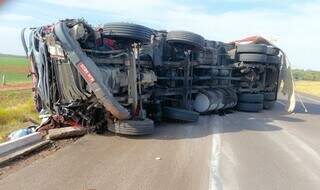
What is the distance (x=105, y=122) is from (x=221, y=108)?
6.33 meters

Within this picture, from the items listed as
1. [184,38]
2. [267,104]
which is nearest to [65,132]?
[184,38]

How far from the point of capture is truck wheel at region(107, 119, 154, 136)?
30.2 ft

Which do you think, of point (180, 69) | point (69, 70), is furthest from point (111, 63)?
point (180, 69)

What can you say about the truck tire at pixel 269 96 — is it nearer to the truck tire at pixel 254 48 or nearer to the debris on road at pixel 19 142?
the truck tire at pixel 254 48

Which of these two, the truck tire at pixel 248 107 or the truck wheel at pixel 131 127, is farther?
the truck tire at pixel 248 107

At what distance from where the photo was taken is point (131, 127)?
9211mm

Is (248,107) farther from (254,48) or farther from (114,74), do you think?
(114,74)

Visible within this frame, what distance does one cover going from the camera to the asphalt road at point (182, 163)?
593cm

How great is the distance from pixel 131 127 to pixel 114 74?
1.09 metres

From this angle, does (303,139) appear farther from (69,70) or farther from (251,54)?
(251,54)

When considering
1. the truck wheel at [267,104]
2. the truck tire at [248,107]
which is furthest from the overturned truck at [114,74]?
the truck wheel at [267,104]

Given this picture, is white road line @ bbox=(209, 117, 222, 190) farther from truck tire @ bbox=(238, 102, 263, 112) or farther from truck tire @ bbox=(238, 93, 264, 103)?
truck tire @ bbox=(238, 93, 264, 103)

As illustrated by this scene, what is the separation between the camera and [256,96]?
667 inches

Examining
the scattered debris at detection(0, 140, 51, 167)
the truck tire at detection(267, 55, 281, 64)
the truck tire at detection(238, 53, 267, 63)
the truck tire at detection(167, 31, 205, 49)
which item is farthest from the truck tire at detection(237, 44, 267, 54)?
the scattered debris at detection(0, 140, 51, 167)
